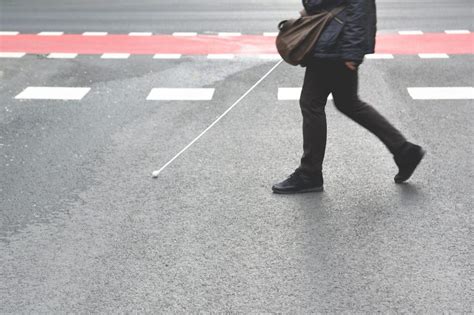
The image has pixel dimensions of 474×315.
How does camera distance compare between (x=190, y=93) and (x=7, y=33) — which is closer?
(x=190, y=93)

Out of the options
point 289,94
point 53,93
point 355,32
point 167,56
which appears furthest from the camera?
point 167,56

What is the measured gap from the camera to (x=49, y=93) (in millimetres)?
8844

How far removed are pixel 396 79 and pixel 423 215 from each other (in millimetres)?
3860

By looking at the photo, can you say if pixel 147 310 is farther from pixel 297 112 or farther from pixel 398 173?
pixel 297 112

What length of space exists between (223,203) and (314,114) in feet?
2.76

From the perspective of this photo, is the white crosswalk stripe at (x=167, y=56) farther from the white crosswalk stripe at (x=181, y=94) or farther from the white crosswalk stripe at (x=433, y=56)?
the white crosswalk stripe at (x=433, y=56)

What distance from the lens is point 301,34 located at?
217 inches

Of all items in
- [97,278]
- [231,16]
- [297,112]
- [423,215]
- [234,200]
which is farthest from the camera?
[231,16]

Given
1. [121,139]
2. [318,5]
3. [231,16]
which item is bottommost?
[231,16]

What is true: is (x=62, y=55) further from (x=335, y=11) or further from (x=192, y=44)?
(x=335, y=11)

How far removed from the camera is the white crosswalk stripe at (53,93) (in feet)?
28.5

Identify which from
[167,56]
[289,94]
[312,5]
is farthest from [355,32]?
[167,56]

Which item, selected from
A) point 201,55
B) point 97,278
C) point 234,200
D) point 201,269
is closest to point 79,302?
point 97,278

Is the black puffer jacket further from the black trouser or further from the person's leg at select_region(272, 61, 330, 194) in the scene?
the person's leg at select_region(272, 61, 330, 194)
